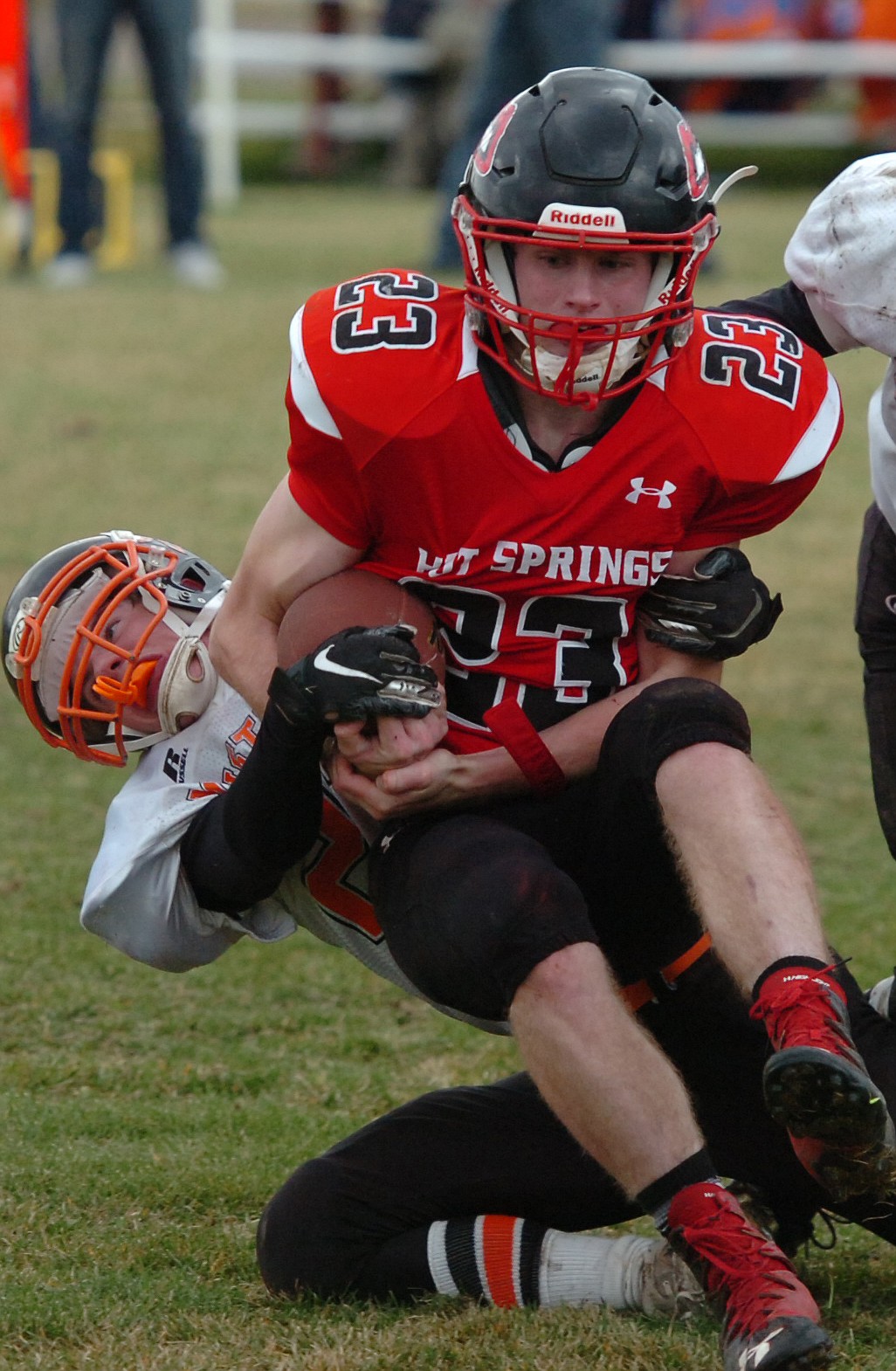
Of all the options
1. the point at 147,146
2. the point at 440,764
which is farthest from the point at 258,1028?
the point at 147,146

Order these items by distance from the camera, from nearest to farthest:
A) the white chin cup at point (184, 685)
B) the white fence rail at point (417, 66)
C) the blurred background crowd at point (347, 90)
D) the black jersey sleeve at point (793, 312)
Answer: the white chin cup at point (184, 685) < the black jersey sleeve at point (793, 312) < the blurred background crowd at point (347, 90) < the white fence rail at point (417, 66)

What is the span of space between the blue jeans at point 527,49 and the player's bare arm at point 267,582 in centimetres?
609

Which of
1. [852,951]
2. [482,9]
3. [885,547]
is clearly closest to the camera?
[885,547]

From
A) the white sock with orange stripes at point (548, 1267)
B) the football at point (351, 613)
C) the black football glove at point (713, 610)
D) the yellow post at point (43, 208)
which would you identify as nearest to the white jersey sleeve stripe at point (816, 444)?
the black football glove at point (713, 610)

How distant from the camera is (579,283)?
270 cm

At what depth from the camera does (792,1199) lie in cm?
283

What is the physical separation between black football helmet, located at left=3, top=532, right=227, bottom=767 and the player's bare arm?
14 cm

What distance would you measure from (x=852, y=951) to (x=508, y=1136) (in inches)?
50.9

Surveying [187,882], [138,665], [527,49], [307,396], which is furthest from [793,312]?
[527,49]

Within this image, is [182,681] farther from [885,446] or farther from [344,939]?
[885,446]

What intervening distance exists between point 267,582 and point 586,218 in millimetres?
680

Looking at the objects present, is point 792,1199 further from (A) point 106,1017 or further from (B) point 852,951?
(A) point 106,1017

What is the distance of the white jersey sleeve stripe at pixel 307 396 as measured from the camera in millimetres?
2701

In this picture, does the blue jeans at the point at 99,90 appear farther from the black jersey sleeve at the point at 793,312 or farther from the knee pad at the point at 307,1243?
the knee pad at the point at 307,1243
